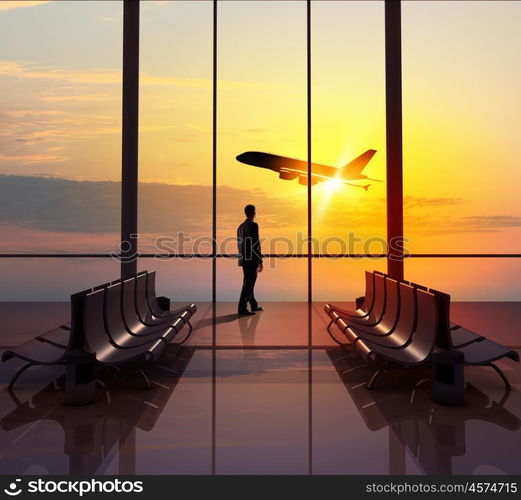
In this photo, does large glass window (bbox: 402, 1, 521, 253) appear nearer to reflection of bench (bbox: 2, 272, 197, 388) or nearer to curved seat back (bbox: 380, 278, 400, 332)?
curved seat back (bbox: 380, 278, 400, 332)

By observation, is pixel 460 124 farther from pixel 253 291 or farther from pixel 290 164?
pixel 253 291

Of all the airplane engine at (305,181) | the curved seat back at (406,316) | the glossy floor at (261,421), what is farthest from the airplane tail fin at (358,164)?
the glossy floor at (261,421)

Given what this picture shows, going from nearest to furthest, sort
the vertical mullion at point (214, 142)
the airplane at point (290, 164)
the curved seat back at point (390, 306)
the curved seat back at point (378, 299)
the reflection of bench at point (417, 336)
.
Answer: the reflection of bench at point (417, 336)
the curved seat back at point (390, 306)
the curved seat back at point (378, 299)
the vertical mullion at point (214, 142)
the airplane at point (290, 164)

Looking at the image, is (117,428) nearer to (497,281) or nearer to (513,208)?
(497,281)

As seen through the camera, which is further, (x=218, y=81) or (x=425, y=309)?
(x=218, y=81)

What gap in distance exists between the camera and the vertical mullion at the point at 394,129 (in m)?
8.69

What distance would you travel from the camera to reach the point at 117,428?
311 cm

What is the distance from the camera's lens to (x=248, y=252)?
7.84 m

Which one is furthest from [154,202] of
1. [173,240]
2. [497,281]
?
[497,281]

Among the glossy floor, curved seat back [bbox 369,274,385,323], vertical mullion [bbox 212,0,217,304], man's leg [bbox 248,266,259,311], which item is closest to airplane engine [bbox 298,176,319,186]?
vertical mullion [bbox 212,0,217,304]

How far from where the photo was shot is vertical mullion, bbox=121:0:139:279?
336 inches

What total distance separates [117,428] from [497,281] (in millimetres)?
7673

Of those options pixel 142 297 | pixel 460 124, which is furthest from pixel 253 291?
pixel 460 124

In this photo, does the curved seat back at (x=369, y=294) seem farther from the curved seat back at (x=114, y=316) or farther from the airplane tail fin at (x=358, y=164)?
the airplane tail fin at (x=358, y=164)
